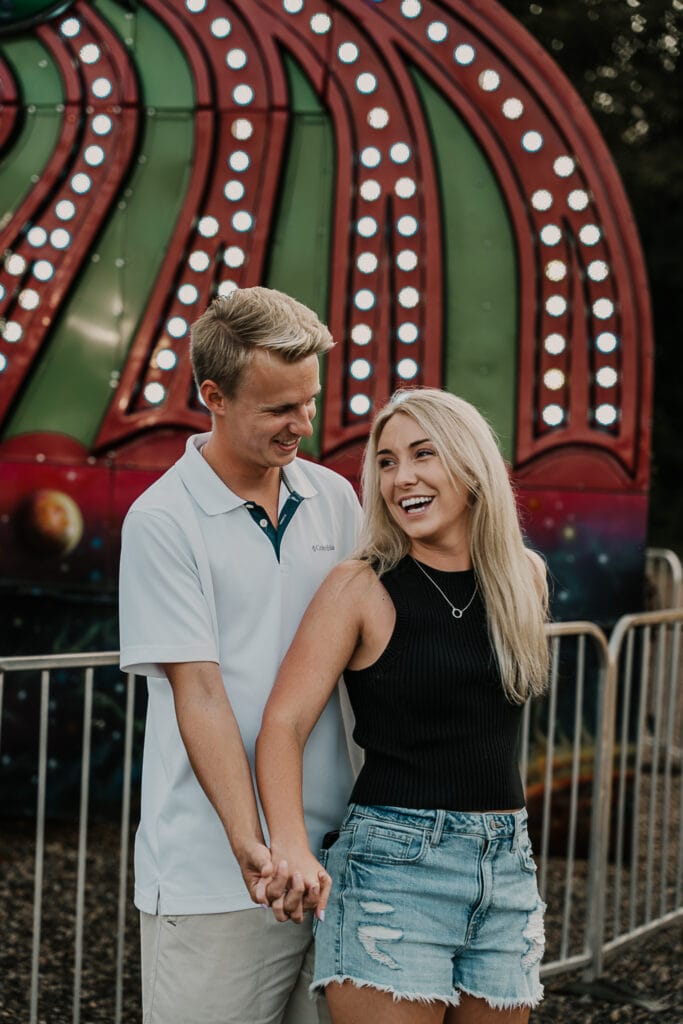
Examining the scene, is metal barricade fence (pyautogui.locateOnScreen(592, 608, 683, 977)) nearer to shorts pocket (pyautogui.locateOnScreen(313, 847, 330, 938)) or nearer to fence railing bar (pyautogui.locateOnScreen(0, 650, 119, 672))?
fence railing bar (pyautogui.locateOnScreen(0, 650, 119, 672))

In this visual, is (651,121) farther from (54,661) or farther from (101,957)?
(54,661)

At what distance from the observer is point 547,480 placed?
220 inches

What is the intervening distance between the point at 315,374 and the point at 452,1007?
46.0 inches

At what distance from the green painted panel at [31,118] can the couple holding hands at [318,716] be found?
3706mm

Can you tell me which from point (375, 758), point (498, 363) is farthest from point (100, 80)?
point (375, 758)

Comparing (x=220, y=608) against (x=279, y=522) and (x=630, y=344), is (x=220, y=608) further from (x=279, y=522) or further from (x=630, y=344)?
(x=630, y=344)

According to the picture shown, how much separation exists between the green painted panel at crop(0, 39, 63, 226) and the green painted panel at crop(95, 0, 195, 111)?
35cm

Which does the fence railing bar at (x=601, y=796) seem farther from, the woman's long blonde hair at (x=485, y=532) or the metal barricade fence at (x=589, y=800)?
the woman's long blonde hair at (x=485, y=532)

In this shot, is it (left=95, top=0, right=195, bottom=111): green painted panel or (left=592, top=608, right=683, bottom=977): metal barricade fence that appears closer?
(left=592, top=608, right=683, bottom=977): metal barricade fence

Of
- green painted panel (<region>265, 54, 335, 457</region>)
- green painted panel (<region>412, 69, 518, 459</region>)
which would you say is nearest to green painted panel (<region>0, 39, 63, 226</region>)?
green painted panel (<region>265, 54, 335, 457</region>)

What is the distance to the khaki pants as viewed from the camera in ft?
7.45

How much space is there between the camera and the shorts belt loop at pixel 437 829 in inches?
88.4

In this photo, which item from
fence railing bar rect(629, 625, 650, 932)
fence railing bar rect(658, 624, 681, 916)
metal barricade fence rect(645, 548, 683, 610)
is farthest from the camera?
metal barricade fence rect(645, 548, 683, 610)

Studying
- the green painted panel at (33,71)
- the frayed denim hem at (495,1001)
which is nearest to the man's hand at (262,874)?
the frayed denim hem at (495,1001)
